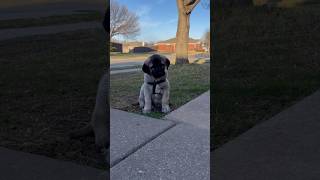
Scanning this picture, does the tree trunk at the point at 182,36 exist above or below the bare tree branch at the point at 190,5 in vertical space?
below

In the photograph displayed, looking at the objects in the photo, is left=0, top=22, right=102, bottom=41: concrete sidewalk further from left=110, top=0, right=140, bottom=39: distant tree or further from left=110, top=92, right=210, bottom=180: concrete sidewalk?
A: left=110, top=92, right=210, bottom=180: concrete sidewalk

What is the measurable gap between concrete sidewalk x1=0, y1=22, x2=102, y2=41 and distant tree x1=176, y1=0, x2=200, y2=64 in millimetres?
1060

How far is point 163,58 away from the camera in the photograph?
12.0 feet

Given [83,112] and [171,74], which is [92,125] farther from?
[171,74]

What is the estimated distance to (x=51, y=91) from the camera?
2566mm

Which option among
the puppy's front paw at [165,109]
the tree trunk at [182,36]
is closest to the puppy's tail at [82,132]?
the tree trunk at [182,36]

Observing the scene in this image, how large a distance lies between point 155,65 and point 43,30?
1.32 m

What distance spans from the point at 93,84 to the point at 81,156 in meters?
0.45

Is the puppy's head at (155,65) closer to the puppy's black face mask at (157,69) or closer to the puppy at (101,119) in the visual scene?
the puppy's black face mask at (157,69)

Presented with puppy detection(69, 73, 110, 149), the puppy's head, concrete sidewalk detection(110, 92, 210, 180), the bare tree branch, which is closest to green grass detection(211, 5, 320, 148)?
puppy detection(69, 73, 110, 149)

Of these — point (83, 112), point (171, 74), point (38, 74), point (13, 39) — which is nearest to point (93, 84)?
point (83, 112)

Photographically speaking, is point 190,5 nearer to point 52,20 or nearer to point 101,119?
point 52,20

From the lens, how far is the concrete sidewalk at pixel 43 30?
238 cm

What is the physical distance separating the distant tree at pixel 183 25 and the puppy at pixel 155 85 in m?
0.16
